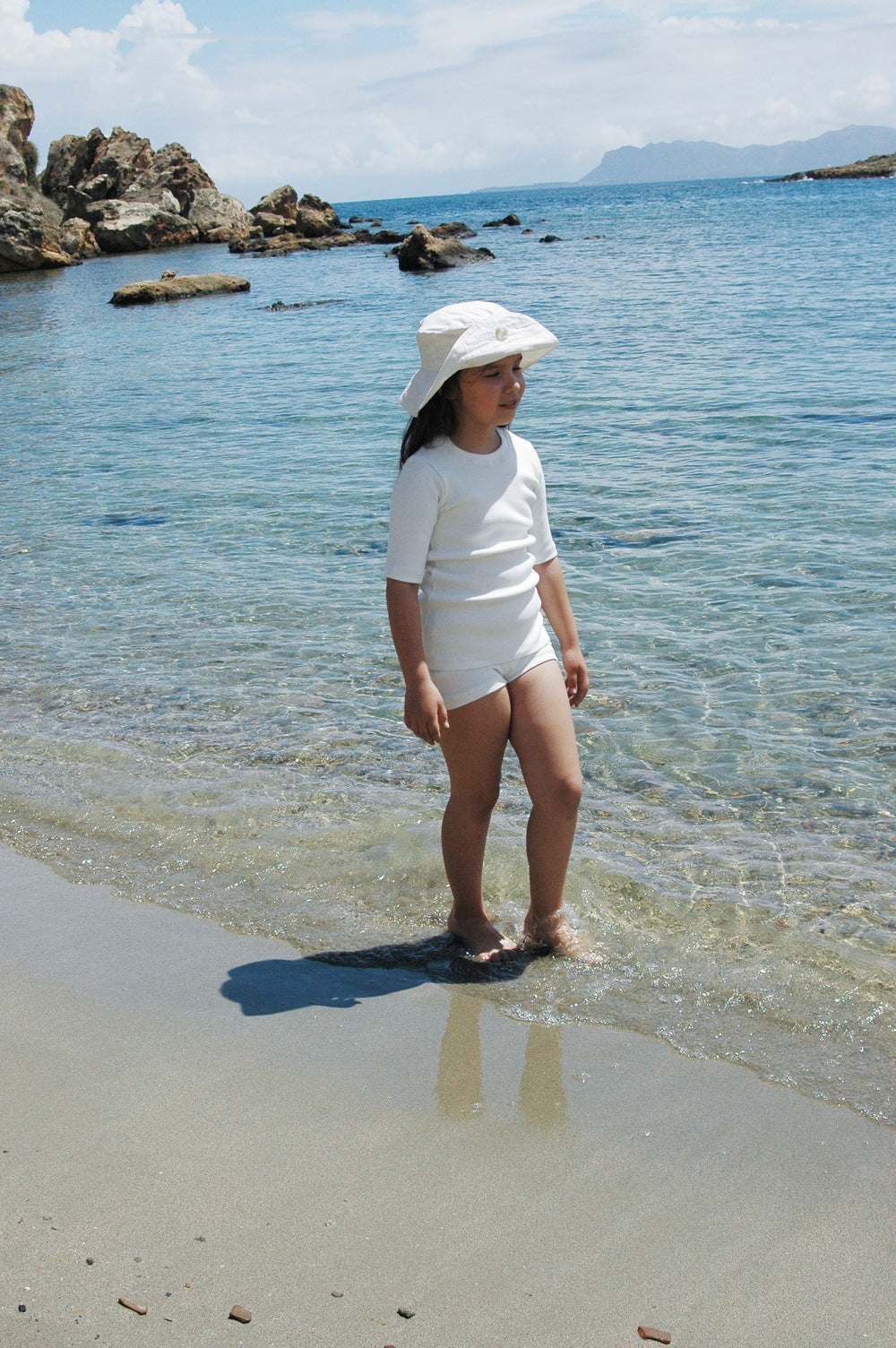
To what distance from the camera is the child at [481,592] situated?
133 inches

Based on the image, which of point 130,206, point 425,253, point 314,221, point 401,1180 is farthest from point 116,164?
point 401,1180

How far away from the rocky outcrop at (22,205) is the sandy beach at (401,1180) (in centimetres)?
4575

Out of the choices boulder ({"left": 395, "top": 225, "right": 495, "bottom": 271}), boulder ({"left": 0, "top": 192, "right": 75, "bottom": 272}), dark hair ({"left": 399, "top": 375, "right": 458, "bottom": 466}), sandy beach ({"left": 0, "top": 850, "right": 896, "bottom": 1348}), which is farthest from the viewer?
boulder ({"left": 0, "top": 192, "right": 75, "bottom": 272})

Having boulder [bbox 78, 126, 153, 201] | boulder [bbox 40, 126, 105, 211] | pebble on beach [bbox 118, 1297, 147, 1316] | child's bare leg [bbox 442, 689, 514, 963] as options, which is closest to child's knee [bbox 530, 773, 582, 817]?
child's bare leg [bbox 442, 689, 514, 963]

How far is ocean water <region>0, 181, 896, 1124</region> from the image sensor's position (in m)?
3.86

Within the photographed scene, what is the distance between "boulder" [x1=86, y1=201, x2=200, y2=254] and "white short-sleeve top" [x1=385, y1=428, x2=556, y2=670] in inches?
2220

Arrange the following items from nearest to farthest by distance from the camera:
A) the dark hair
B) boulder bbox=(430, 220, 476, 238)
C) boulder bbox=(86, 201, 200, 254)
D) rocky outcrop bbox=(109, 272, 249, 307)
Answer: the dark hair < rocky outcrop bbox=(109, 272, 249, 307) < boulder bbox=(430, 220, 476, 238) < boulder bbox=(86, 201, 200, 254)

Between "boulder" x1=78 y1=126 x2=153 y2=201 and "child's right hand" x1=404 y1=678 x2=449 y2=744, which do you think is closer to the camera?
"child's right hand" x1=404 y1=678 x2=449 y2=744

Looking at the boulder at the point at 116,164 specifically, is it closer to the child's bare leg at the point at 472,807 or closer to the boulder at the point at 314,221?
the boulder at the point at 314,221

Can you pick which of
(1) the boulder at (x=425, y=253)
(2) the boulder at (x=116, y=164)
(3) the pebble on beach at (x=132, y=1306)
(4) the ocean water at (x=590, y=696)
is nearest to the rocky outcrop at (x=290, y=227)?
(2) the boulder at (x=116, y=164)

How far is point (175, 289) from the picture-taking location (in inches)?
1389

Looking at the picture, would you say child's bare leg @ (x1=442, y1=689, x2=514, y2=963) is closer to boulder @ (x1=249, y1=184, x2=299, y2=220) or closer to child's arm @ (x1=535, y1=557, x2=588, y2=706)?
child's arm @ (x1=535, y1=557, x2=588, y2=706)

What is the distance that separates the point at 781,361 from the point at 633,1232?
616 inches

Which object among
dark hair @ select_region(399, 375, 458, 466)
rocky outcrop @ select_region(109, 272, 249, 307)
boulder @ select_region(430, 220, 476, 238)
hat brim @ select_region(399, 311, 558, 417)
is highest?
boulder @ select_region(430, 220, 476, 238)
